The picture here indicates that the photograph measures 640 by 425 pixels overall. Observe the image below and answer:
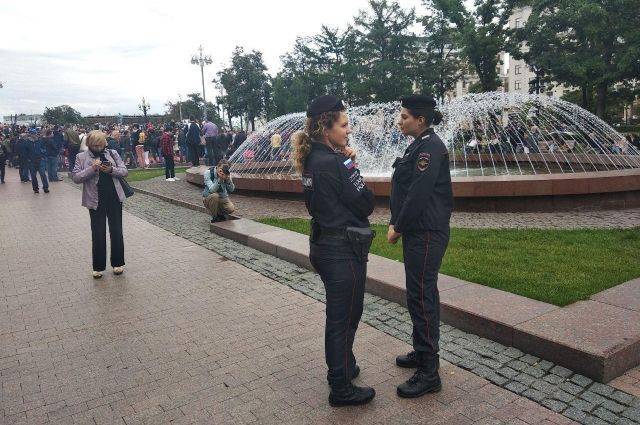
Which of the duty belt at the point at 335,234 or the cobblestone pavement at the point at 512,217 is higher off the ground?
the duty belt at the point at 335,234

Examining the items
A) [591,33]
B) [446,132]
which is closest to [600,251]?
[446,132]

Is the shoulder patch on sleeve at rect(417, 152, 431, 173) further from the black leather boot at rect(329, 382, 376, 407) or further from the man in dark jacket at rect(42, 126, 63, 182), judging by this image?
the man in dark jacket at rect(42, 126, 63, 182)

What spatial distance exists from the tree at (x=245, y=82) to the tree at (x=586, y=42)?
29.9 m

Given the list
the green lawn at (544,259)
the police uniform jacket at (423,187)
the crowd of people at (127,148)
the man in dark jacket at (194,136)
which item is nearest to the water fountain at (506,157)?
the crowd of people at (127,148)

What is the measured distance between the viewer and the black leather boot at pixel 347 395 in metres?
3.19

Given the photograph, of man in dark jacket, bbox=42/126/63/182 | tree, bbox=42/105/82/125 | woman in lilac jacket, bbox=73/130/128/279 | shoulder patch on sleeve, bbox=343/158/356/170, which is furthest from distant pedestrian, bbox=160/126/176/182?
tree, bbox=42/105/82/125

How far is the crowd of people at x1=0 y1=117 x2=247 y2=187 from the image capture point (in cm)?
1683

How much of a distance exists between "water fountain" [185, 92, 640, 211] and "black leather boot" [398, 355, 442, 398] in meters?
6.28

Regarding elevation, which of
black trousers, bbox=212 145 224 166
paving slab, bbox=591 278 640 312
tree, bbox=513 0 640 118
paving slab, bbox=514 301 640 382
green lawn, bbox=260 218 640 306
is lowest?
paving slab, bbox=514 301 640 382

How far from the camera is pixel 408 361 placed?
146 inches

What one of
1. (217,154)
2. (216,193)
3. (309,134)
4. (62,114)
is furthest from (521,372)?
(62,114)

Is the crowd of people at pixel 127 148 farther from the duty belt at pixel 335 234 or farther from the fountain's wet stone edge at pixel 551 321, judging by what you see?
the duty belt at pixel 335 234

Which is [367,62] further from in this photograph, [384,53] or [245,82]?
[245,82]

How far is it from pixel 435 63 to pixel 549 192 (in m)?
39.1
